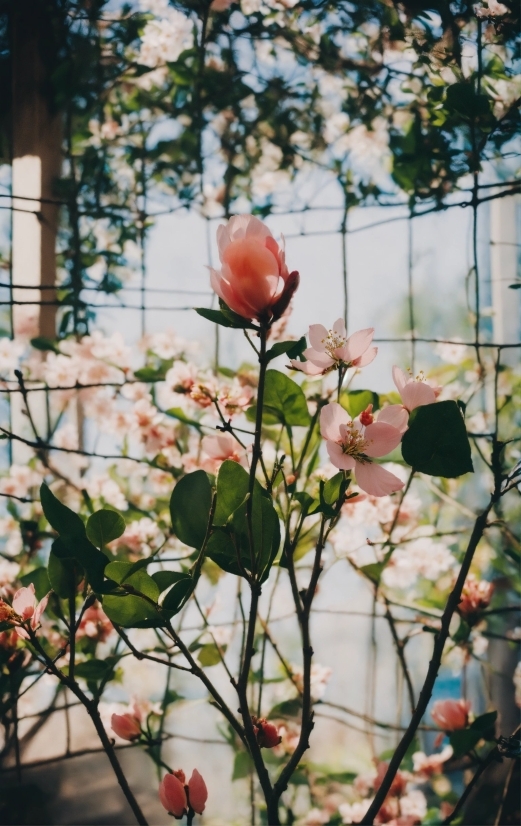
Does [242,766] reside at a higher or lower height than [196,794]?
lower

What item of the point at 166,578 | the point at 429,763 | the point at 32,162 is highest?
the point at 32,162

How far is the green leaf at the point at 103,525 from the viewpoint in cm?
47

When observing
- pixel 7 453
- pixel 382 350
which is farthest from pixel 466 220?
pixel 7 453

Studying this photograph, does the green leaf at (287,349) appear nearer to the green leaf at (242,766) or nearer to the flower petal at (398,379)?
the flower petal at (398,379)

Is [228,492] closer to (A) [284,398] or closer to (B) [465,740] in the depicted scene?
(A) [284,398]

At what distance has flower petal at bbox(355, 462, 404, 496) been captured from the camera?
0.42 meters

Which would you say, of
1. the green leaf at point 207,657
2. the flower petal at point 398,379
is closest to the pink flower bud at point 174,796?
the green leaf at point 207,657

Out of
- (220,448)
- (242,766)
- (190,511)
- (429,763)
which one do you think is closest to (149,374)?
(220,448)

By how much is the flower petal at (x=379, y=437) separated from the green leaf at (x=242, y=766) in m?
0.59

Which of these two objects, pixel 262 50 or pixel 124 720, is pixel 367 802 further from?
pixel 262 50

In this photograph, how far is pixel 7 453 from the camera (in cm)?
93

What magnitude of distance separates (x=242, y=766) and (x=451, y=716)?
0.30 metres

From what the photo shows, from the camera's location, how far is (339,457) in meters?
0.41

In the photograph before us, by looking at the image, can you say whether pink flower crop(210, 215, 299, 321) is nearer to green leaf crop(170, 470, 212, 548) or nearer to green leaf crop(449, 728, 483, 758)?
green leaf crop(170, 470, 212, 548)
